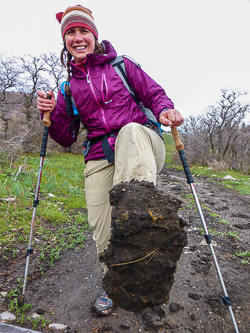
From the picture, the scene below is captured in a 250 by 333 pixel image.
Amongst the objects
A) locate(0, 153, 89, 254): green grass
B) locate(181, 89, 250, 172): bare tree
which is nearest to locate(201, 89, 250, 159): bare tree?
locate(181, 89, 250, 172): bare tree

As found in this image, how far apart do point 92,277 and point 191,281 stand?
1.34 metres

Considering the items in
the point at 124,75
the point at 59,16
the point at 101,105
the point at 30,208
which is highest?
the point at 59,16

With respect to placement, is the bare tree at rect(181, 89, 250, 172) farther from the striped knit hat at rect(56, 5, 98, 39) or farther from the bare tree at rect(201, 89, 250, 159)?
the striped knit hat at rect(56, 5, 98, 39)

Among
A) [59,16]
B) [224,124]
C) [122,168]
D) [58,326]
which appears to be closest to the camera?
[122,168]

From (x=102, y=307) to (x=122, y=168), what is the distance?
5.23ft

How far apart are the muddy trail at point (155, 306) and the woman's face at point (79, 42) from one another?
1.87 meters

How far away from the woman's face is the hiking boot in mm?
2783

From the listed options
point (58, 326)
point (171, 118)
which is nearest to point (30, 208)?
point (58, 326)

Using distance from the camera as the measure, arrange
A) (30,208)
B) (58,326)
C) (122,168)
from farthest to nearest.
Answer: (30,208) → (58,326) → (122,168)

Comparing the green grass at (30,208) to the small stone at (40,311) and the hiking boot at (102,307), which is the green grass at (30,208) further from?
the hiking boot at (102,307)

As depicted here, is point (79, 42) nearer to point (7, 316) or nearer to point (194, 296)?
point (7, 316)

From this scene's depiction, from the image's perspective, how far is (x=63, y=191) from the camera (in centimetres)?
575

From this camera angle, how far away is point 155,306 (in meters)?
1.57

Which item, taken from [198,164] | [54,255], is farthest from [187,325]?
[198,164]
